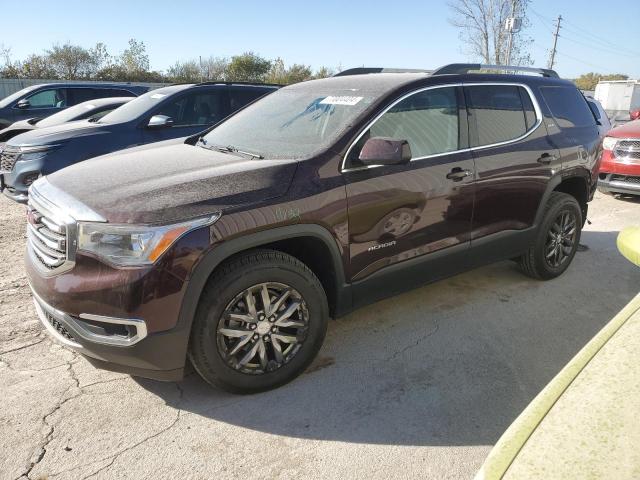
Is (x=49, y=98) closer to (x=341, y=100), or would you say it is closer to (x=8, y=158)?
(x=8, y=158)

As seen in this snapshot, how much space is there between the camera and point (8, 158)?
6.05m

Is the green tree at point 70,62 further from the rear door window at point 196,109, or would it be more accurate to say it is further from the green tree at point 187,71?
the rear door window at point 196,109

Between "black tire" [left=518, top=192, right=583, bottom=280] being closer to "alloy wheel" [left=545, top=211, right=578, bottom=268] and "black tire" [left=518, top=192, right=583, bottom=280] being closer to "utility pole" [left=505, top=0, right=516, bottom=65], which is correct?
"alloy wheel" [left=545, top=211, right=578, bottom=268]

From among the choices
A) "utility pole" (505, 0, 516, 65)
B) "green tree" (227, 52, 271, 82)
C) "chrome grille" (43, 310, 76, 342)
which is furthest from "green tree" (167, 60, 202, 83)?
"chrome grille" (43, 310, 76, 342)

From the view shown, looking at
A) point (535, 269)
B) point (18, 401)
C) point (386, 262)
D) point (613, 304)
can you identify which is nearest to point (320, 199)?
point (386, 262)

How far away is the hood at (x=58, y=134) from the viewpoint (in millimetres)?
5917

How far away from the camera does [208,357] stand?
2.56 metres

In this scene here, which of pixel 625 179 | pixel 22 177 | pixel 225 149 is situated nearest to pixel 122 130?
pixel 22 177

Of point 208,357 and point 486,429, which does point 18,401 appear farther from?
point 486,429

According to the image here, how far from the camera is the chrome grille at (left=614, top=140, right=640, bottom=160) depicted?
754 cm

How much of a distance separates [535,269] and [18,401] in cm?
405

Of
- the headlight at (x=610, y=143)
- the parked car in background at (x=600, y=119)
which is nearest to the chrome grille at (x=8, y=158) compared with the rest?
the parked car in background at (x=600, y=119)

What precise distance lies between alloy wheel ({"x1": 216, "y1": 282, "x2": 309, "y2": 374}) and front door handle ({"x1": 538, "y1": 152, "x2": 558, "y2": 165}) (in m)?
2.54

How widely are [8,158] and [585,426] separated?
6732 mm
